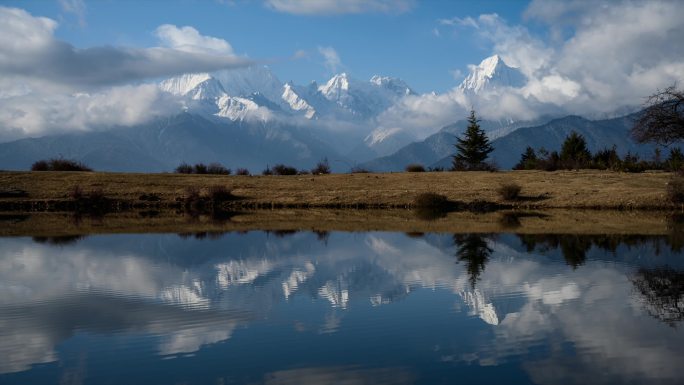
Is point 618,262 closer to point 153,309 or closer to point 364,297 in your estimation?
point 364,297

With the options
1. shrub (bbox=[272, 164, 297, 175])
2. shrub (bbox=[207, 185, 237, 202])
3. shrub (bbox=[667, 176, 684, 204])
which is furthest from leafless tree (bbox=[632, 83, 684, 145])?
shrub (bbox=[272, 164, 297, 175])

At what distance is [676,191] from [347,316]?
49.9 metres

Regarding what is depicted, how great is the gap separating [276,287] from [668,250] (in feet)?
63.9

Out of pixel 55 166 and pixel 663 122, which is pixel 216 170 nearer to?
pixel 55 166

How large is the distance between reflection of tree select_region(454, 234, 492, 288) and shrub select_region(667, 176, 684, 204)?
28825 mm


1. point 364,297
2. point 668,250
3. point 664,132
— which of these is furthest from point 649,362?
point 664,132

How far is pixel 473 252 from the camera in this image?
33.1m

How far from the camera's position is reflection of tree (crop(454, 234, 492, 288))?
27359 mm

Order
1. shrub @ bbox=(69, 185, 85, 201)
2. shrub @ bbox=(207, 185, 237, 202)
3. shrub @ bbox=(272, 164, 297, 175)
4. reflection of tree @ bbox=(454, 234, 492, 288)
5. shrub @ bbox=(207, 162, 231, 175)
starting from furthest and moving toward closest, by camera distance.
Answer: shrub @ bbox=(207, 162, 231, 175) < shrub @ bbox=(272, 164, 297, 175) < shrub @ bbox=(207, 185, 237, 202) < shrub @ bbox=(69, 185, 85, 201) < reflection of tree @ bbox=(454, 234, 492, 288)

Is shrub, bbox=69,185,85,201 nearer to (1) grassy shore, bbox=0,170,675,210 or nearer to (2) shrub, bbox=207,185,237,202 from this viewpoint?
(1) grassy shore, bbox=0,170,675,210

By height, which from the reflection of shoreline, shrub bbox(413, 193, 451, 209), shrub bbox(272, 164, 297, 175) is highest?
shrub bbox(272, 164, 297, 175)

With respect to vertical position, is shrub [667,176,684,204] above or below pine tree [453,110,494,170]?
below

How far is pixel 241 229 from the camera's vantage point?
46219mm

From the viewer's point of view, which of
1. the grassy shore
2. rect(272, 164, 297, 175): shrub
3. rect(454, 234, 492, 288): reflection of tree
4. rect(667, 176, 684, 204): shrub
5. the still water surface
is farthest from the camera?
rect(272, 164, 297, 175): shrub
